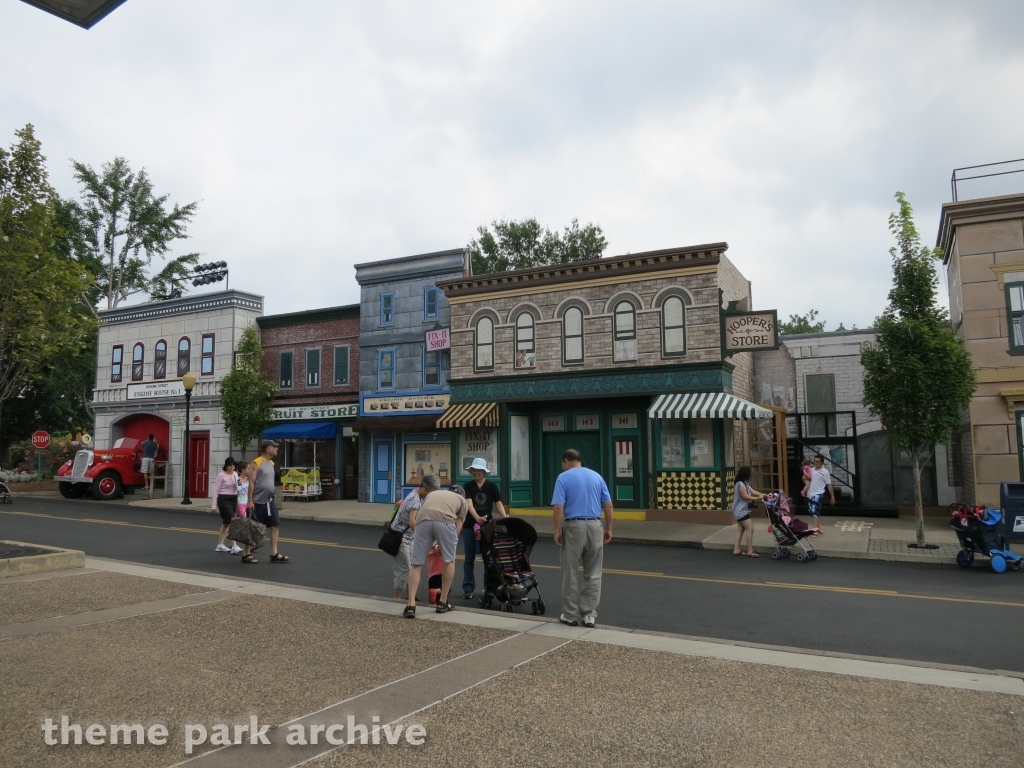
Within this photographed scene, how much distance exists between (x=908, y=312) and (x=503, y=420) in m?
11.3

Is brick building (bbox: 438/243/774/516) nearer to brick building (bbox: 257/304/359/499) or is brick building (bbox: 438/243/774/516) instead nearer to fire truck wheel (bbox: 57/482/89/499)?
brick building (bbox: 257/304/359/499)

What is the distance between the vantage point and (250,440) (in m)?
28.2

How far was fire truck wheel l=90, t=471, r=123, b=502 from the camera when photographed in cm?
2744

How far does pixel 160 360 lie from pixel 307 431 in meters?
8.49

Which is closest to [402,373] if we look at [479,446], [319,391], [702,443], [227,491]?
[319,391]

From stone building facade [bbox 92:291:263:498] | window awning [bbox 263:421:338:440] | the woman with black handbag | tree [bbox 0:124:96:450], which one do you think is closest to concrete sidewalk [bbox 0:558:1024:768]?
the woman with black handbag

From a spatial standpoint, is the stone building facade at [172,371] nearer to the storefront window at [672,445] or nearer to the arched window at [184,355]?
the arched window at [184,355]

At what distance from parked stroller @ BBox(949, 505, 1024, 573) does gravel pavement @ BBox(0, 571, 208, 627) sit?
11.8m

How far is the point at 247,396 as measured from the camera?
89.2 ft

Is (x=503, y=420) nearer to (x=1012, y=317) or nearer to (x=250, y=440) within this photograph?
(x=250, y=440)

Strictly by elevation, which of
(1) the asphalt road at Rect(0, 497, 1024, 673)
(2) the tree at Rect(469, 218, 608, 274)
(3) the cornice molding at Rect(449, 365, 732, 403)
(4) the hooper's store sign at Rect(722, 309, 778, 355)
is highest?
(2) the tree at Rect(469, 218, 608, 274)

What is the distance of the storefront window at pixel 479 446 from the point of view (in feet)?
76.1

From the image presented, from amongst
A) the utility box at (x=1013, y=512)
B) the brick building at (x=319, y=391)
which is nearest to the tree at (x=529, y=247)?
the brick building at (x=319, y=391)

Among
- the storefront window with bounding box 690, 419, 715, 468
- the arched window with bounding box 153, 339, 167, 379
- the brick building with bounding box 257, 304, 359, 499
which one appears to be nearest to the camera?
the storefront window with bounding box 690, 419, 715, 468
